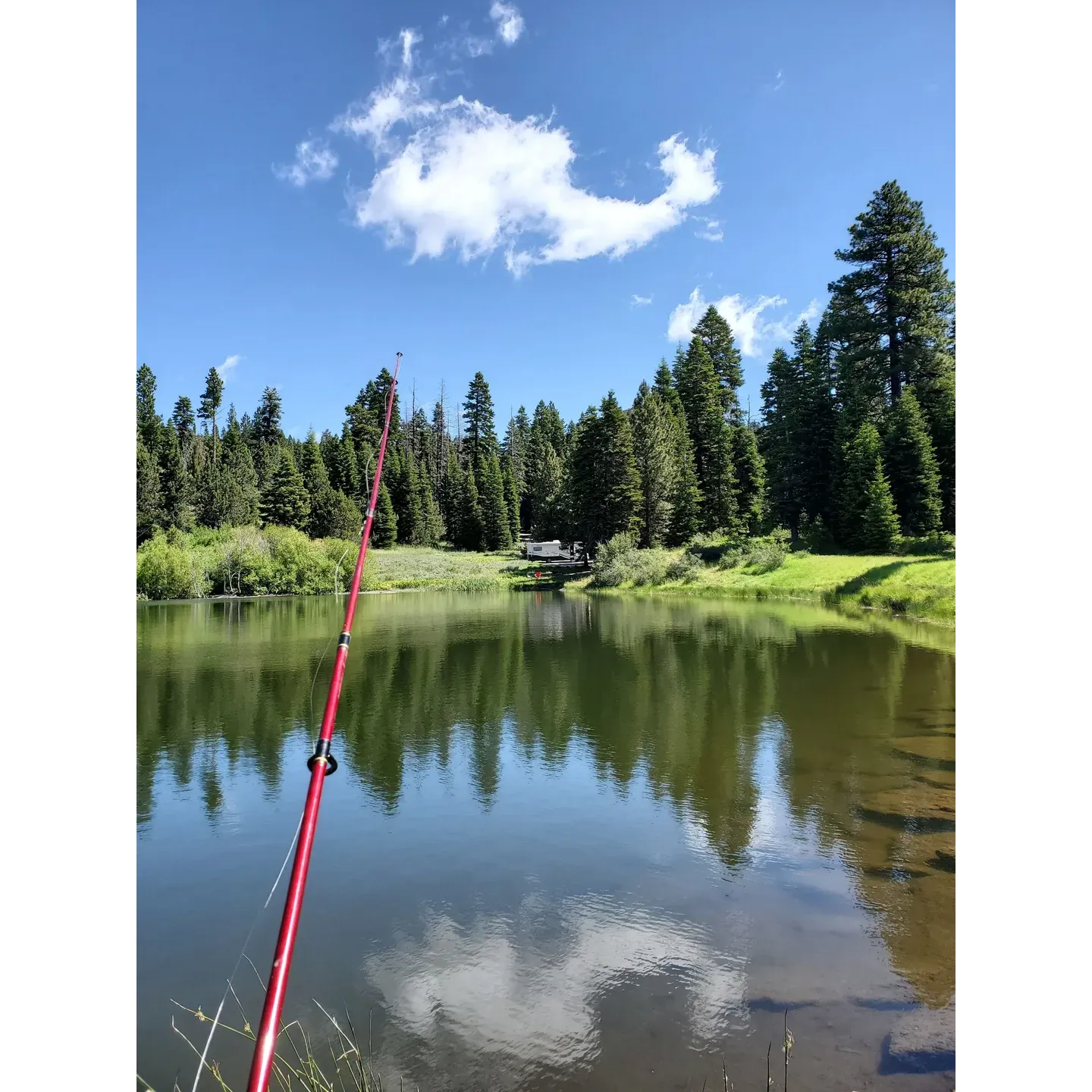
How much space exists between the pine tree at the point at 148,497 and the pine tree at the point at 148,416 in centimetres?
176

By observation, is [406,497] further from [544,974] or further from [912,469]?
[544,974]

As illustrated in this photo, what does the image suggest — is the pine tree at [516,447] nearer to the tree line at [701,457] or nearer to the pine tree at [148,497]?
the tree line at [701,457]

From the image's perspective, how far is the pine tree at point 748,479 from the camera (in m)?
49.3

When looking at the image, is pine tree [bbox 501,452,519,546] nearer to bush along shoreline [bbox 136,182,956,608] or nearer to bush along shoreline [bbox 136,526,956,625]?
bush along shoreline [bbox 136,182,956,608]

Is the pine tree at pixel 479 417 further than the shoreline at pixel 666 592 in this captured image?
Yes

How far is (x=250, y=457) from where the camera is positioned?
67.9 metres

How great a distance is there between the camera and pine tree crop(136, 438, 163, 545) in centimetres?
5247

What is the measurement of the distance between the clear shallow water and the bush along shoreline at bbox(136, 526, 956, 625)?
547 inches

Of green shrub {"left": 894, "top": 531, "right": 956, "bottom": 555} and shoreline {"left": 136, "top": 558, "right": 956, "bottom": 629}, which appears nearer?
shoreline {"left": 136, "top": 558, "right": 956, "bottom": 629}

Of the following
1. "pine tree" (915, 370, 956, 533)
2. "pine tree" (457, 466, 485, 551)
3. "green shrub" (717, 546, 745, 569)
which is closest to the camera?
"pine tree" (915, 370, 956, 533)

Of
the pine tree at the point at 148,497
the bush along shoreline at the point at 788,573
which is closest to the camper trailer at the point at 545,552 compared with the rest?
the bush along shoreline at the point at 788,573

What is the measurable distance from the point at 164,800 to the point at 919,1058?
9329 mm

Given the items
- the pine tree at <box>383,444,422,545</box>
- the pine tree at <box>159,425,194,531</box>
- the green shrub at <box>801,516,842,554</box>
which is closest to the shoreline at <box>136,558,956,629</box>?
the green shrub at <box>801,516,842,554</box>
